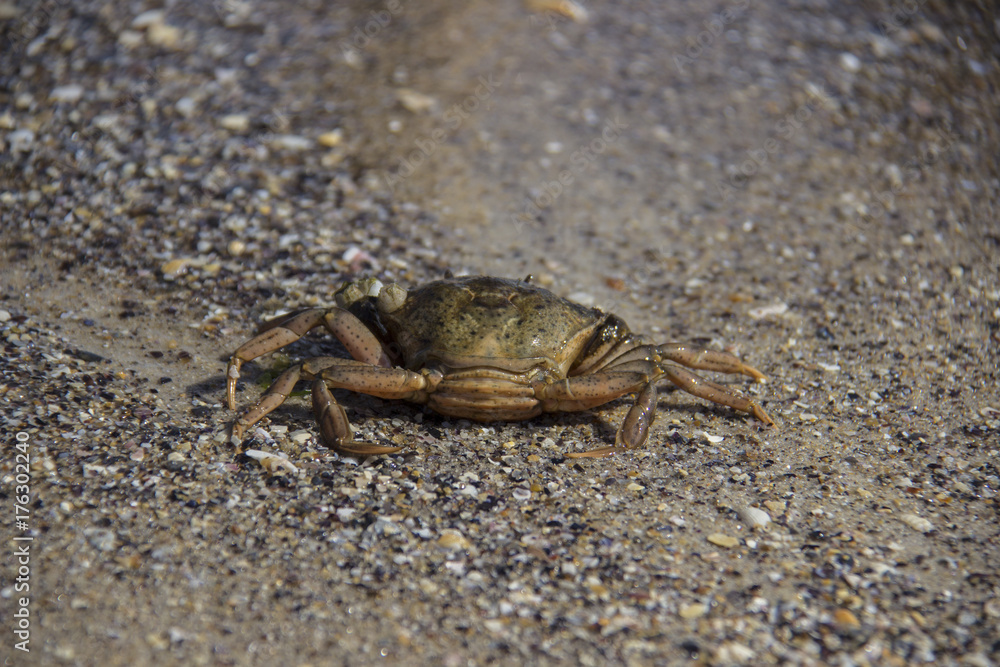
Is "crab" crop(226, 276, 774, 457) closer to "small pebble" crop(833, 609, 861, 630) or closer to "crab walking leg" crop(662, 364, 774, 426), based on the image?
"crab walking leg" crop(662, 364, 774, 426)

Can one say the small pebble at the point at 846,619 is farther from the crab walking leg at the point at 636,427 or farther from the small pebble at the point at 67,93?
the small pebble at the point at 67,93

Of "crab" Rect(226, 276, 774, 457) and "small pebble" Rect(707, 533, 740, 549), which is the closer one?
"small pebble" Rect(707, 533, 740, 549)

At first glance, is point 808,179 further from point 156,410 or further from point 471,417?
point 156,410

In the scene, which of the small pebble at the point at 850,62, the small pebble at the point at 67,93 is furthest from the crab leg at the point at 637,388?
the small pebble at the point at 850,62

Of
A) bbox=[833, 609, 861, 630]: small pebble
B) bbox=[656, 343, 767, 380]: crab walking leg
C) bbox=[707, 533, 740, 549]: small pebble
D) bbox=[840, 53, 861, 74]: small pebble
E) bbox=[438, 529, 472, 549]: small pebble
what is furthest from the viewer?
bbox=[840, 53, 861, 74]: small pebble

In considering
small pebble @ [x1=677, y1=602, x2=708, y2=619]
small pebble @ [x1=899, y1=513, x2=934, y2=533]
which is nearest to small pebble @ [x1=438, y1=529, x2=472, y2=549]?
small pebble @ [x1=677, y1=602, x2=708, y2=619]

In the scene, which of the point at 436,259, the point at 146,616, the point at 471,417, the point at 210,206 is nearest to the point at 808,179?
the point at 436,259
